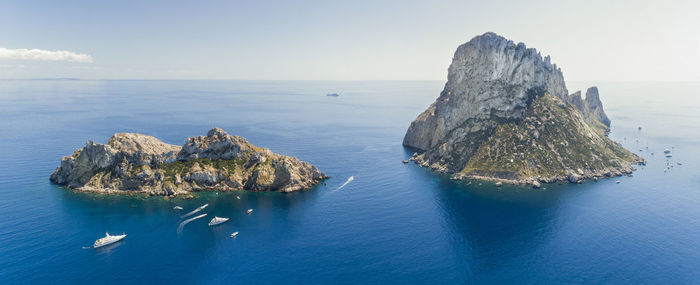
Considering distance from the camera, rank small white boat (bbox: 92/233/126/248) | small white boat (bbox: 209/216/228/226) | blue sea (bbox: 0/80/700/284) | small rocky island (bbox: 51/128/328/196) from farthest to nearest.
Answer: small rocky island (bbox: 51/128/328/196) < small white boat (bbox: 209/216/228/226) < small white boat (bbox: 92/233/126/248) < blue sea (bbox: 0/80/700/284)

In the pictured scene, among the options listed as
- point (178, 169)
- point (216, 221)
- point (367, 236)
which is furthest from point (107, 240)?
point (367, 236)

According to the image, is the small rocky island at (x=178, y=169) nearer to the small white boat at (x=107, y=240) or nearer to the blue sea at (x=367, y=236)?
the blue sea at (x=367, y=236)

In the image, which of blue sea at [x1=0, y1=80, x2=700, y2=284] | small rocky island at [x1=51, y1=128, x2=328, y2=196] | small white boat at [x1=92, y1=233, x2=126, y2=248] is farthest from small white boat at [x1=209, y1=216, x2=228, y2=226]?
small rocky island at [x1=51, y1=128, x2=328, y2=196]

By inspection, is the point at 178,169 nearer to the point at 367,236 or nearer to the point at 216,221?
the point at 216,221

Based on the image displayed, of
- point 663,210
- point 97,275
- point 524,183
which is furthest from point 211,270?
point 663,210

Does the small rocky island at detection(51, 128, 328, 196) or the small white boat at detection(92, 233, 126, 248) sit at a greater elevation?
the small rocky island at detection(51, 128, 328, 196)

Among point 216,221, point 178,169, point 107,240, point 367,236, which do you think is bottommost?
point 107,240

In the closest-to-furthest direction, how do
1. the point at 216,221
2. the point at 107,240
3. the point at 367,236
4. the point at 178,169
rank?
the point at 107,240
the point at 367,236
the point at 216,221
the point at 178,169

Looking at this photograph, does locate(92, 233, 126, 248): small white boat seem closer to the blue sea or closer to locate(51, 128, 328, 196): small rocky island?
the blue sea

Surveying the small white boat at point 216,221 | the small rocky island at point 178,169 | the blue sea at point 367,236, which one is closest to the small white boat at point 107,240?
the blue sea at point 367,236
